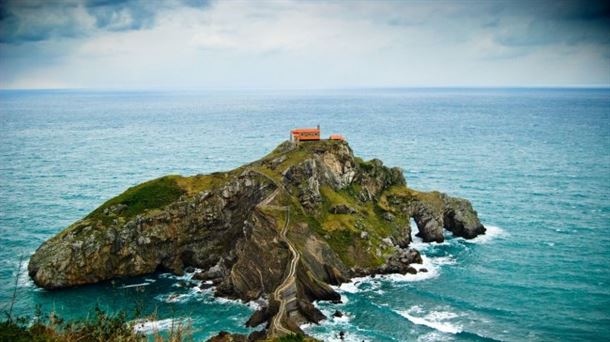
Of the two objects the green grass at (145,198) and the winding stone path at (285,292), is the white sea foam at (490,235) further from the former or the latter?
the green grass at (145,198)

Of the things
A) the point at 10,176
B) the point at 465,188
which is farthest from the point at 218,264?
the point at 10,176

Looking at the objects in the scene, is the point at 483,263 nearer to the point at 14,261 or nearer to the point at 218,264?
the point at 218,264

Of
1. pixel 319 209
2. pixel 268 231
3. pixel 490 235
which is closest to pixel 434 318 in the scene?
pixel 268 231

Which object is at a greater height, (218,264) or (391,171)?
(391,171)

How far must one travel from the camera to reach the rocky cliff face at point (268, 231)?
93.6 metres

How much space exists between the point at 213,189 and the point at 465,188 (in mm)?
75123

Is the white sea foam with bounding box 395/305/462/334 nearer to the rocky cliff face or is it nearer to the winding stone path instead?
the rocky cliff face

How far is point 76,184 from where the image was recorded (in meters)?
158

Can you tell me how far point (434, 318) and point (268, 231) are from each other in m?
32.6

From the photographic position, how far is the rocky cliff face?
9362 centimetres

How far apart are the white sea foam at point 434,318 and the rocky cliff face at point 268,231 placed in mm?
12247

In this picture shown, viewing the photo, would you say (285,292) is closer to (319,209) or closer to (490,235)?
(319,209)

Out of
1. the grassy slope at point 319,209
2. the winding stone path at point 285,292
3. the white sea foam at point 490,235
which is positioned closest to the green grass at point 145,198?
the grassy slope at point 319,209

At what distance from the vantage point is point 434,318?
81.9m
